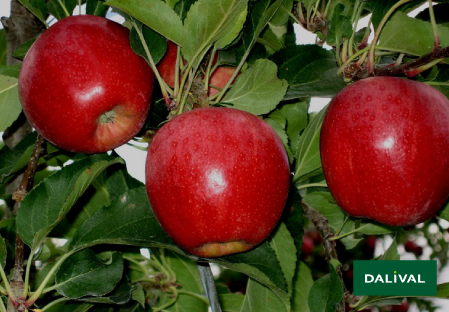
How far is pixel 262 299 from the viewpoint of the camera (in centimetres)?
112

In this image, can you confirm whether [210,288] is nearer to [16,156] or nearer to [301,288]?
[301,288]

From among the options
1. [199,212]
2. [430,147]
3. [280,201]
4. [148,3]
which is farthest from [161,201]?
[430,147]

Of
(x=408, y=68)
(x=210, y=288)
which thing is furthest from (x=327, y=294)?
(x=408, y=68)

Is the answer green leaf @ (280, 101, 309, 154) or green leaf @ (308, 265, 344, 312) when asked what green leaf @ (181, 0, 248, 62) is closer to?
green leaf @ (280, 101, 309, 154)

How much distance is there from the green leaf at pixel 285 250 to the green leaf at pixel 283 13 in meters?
0.39

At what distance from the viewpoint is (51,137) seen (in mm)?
960

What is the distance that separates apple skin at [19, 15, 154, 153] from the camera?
2.99 ft

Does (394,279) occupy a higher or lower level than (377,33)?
lower

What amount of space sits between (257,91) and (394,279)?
51cm

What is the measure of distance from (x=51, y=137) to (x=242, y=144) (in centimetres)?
34

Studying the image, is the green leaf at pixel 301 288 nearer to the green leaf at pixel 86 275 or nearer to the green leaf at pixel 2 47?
the green leaf at pixel 86 275

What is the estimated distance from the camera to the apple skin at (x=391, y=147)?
0.87 m

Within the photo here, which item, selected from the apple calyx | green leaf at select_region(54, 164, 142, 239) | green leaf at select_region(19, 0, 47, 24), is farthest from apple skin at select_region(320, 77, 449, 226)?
green leaf at select_region(19, 0, 47, 24)

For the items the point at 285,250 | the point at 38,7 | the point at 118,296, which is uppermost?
the point at 38,7
